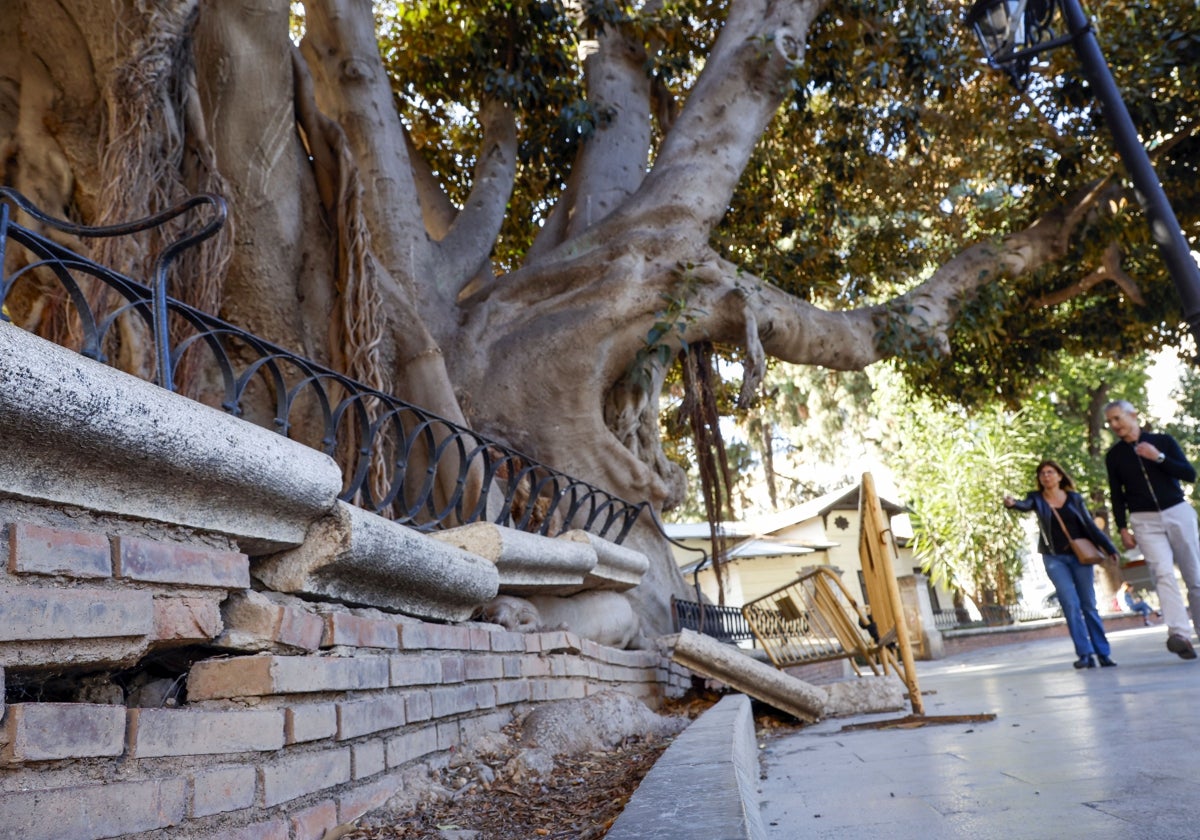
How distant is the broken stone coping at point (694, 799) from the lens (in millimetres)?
1868

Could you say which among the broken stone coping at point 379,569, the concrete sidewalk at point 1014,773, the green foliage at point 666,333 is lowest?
the concrete sidewalk at point 1014,773

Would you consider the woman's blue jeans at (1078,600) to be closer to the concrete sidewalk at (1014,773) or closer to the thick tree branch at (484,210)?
the concrete sidewalk at (1014,773)

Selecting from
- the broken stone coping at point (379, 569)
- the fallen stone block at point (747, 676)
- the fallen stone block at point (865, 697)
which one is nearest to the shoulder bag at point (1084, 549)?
the fallen stone block at point (865, 697)

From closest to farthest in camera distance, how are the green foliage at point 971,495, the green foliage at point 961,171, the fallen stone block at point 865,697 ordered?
the fallen stone block at point 865,697
the green foliage at point 961,171
the green foliage at point 971,495

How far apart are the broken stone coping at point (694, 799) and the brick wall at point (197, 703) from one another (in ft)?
2.47

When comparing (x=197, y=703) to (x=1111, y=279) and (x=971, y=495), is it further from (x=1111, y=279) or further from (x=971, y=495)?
(x=971, y=495)

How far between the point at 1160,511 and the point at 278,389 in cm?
595

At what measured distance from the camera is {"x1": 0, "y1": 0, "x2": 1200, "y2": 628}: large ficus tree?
17.8 feet

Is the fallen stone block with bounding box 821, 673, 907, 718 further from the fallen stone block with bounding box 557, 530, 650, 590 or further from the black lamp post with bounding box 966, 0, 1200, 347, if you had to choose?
the black lamp post with bounding box 966, 0, 1200, 347

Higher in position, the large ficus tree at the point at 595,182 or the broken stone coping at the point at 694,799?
the large ficus tree at the point at 595,182

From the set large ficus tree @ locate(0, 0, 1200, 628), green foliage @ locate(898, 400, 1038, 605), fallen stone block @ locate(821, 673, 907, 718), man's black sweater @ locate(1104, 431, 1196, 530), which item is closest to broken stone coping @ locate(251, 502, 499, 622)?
large ficus tree @ locate(0, 0, 1200, 628)

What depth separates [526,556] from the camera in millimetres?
4109

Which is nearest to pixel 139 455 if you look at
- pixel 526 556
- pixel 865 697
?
pixel 526 556

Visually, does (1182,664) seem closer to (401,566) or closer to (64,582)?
(401,566)
